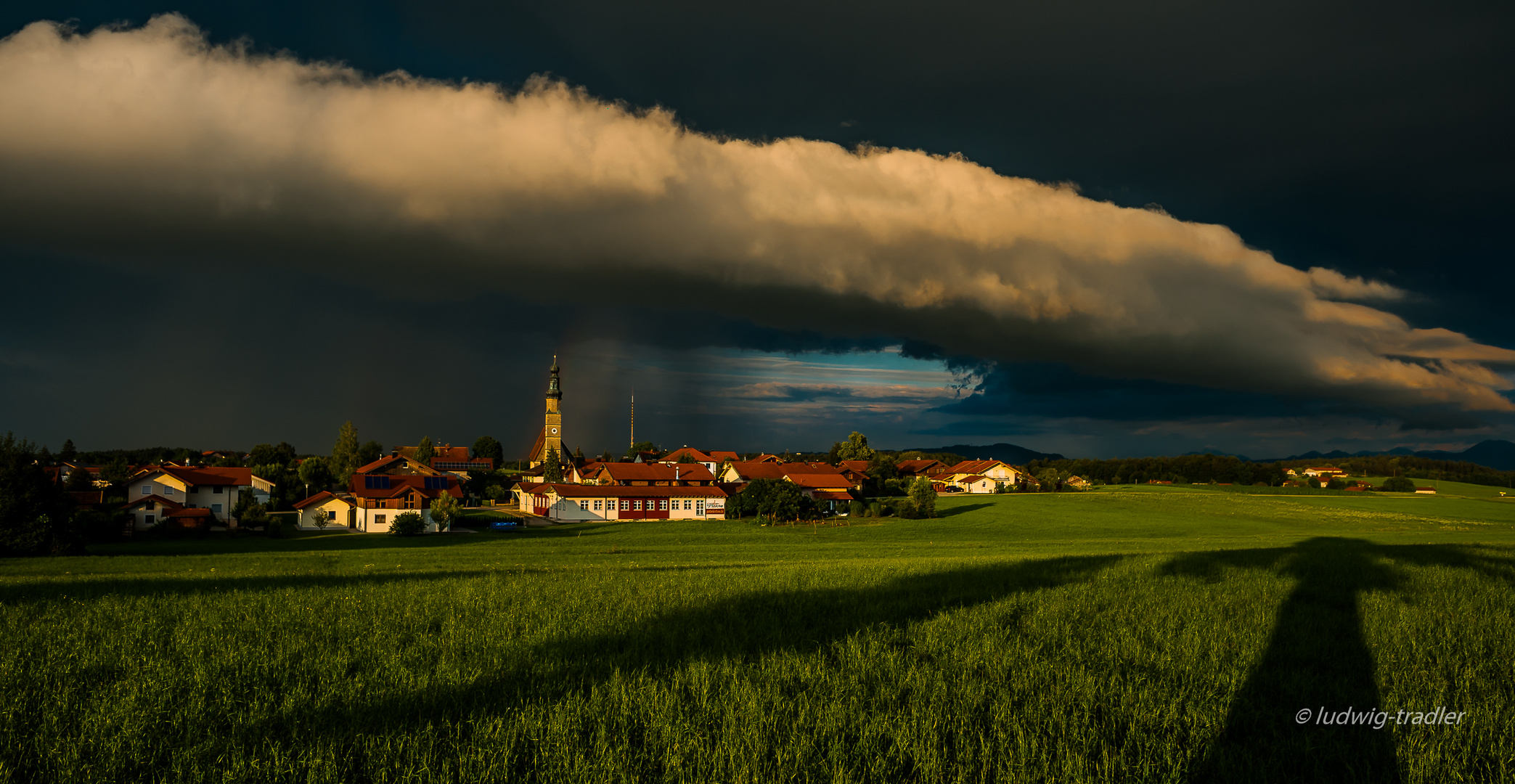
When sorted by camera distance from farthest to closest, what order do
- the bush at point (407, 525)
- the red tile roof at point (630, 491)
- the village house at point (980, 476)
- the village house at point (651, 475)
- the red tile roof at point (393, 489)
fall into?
the village house at point (980, 476) → the village house at point (651, 475) → the red tile roof at point (630, 491) → the red tile roof at point (393, 489) → the bush at point (407, 525)

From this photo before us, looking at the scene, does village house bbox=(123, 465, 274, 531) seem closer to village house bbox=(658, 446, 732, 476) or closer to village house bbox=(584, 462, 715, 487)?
village house bbox=(584, 462, 715, 487)

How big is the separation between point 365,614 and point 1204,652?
44.1ft

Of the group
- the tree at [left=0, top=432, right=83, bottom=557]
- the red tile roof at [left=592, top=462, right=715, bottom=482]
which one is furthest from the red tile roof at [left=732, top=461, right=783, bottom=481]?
the tree at [left=0, top=432, right=83, bottom=557]

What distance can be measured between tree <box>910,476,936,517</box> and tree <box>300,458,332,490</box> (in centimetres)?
9097

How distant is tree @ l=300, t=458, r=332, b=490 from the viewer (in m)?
103

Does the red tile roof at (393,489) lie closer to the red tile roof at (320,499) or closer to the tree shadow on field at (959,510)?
the red tile roof at (320,499)

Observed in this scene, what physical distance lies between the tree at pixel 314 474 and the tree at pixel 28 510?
207 feet

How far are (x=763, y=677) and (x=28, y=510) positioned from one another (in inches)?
2261

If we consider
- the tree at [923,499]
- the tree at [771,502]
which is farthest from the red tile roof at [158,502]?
the tree at [923,499]

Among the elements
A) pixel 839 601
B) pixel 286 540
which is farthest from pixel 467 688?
pixel 286 540

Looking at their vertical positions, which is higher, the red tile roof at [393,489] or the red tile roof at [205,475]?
the red tile roof at [205,475]

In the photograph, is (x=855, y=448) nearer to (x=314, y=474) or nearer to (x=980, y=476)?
(x=980, y=476)

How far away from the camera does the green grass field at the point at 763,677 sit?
5.74 metres

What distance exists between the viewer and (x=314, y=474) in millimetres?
104250
